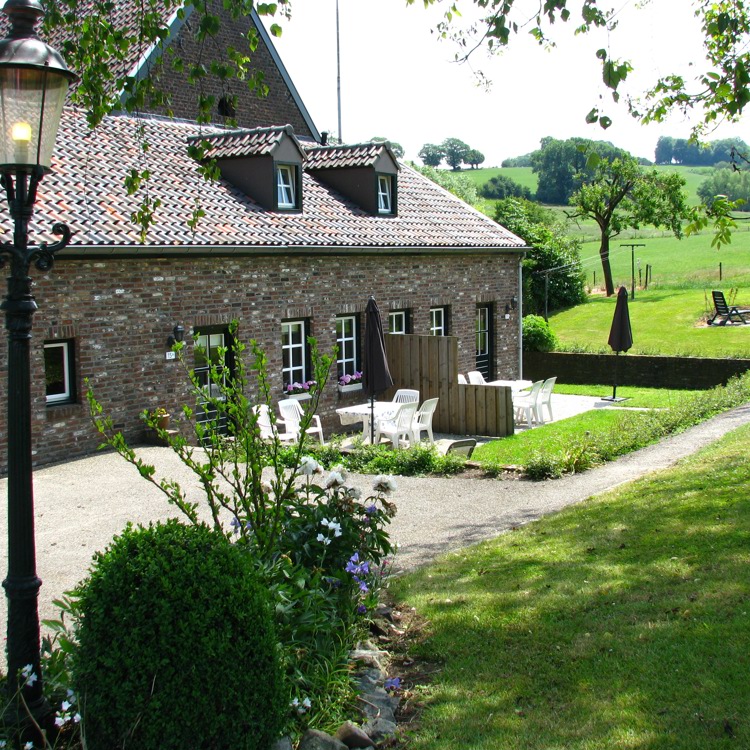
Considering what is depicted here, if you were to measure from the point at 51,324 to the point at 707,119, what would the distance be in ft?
31.5

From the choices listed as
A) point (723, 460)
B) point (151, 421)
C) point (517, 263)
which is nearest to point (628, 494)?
point (723, 460)

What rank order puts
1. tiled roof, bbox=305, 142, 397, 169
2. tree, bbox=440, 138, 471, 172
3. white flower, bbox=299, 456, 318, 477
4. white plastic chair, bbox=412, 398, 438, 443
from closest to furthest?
white flower, bbox=299, 456, 318, 477, white plastic chair, bbox=412, 398, 438, 443, tiled roof, bbox=305, 142, 397, 169, tree, bbox=440, 138, 471, 172

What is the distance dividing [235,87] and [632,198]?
27.4 m

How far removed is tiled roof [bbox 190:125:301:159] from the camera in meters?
18.0

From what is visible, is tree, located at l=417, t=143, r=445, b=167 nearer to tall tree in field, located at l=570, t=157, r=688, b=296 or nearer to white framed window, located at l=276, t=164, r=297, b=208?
tall tree in field, located at l=570, t=157, r=688, b=296

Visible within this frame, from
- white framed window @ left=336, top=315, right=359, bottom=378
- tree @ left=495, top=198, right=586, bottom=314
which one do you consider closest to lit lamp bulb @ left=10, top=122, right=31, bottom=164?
white framed window @ left=336, top=315, right=359, bottom=378

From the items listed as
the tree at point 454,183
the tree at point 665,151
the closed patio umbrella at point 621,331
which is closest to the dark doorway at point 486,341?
the closed patio umbrella at point 621,331

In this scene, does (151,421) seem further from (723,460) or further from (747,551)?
(723,460)

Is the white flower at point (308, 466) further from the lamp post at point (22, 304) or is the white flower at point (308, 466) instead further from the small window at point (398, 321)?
the small window at point (398, 321)

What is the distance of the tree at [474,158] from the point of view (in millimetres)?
106938

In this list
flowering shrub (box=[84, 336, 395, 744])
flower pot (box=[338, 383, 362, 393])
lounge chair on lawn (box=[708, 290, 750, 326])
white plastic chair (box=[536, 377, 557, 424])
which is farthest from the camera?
lounge chair on lawn (box=[708, 290, 750, 326])

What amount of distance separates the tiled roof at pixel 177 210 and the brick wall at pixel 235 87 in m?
0.79

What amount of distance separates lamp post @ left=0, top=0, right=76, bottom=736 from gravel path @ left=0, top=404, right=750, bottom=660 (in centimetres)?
289

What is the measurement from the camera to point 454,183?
6656cm
